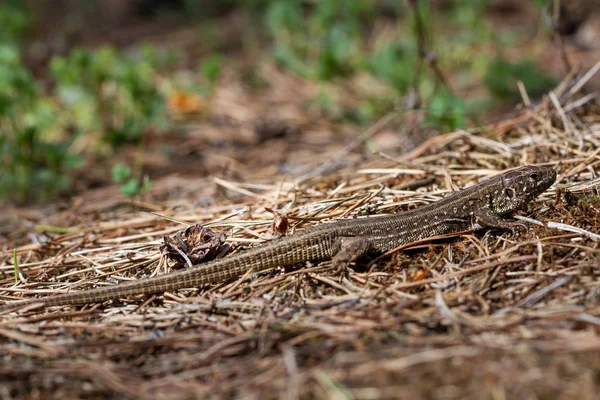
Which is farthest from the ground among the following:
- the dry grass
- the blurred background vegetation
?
the blurred background vegetation

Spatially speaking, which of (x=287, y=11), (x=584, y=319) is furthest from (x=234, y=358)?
(x=287, y=11)

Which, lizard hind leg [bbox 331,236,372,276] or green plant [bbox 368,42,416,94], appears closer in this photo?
lizard hind leg [bbox 331,236,372,276]

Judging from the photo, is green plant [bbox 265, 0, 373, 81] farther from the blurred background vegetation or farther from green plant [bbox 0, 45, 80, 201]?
green plant [bbox 0, 45, 80, 201]

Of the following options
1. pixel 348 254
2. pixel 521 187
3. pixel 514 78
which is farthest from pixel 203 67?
pixel 521 187

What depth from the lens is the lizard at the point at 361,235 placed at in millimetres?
3838

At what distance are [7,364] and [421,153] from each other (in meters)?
3.97

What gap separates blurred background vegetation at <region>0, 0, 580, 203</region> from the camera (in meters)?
6.68

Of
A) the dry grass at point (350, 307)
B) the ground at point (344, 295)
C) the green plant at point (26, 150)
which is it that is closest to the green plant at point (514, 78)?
the ground at point (344, 295)

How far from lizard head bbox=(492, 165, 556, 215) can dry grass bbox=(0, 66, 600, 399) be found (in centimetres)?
15

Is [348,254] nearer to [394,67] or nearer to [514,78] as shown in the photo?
[394,67]

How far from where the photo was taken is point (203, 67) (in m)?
8.02

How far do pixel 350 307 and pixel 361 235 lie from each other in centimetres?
81

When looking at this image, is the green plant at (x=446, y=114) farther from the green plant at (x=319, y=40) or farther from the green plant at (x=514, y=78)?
the green plant at (x=319, y=40)

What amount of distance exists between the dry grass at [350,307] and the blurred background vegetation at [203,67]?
0.95 m
